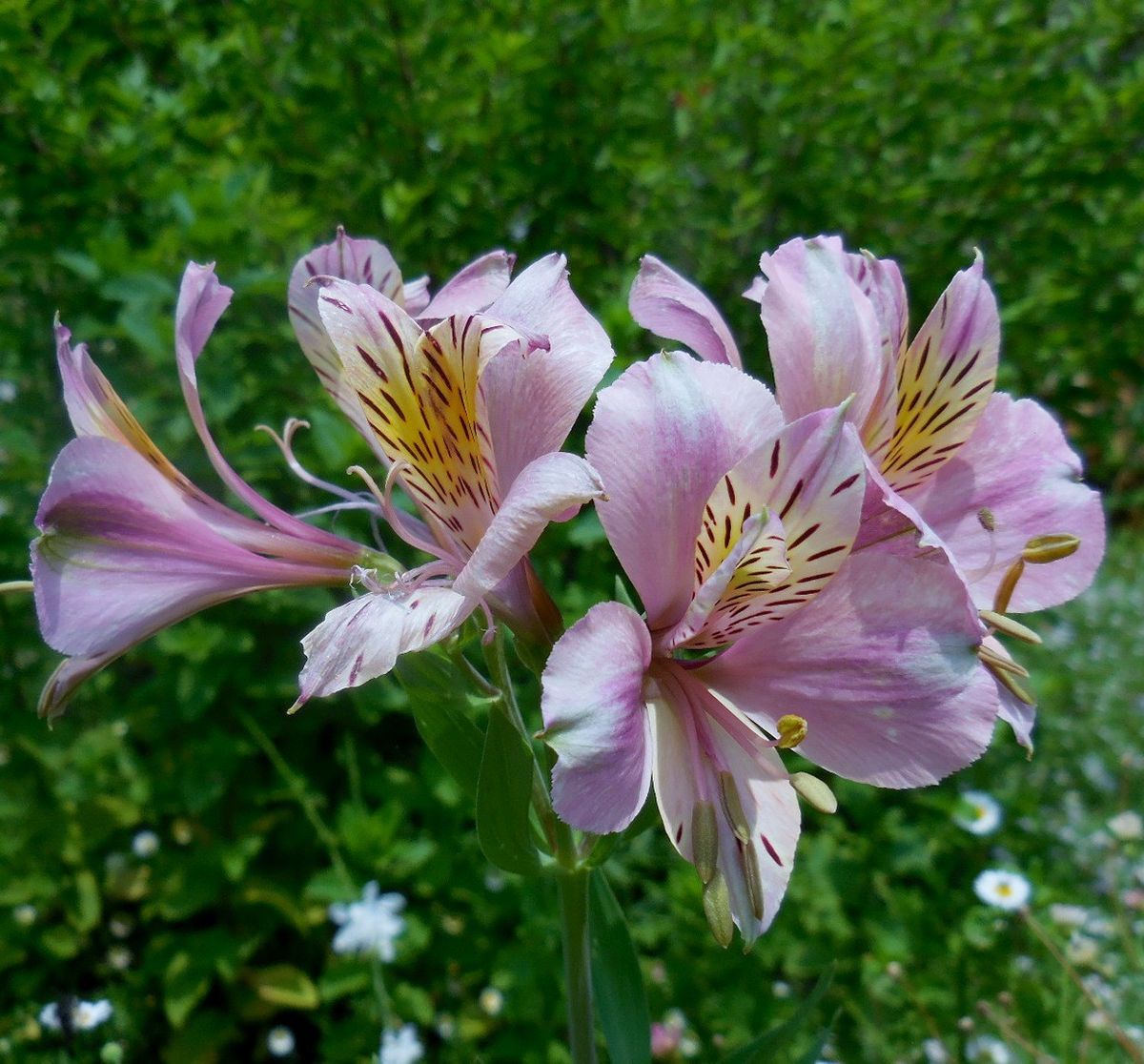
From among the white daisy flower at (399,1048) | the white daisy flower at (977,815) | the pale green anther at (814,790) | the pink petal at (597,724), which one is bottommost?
the white daisy flower at (977,815)

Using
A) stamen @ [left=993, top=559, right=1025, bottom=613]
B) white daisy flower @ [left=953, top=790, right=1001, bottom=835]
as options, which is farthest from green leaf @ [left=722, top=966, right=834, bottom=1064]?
white daisy flower @ [left=953, top=790, right=1001, bottom=835]

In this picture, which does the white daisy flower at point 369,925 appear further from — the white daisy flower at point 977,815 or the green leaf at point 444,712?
the white daisy flower at point 977,815

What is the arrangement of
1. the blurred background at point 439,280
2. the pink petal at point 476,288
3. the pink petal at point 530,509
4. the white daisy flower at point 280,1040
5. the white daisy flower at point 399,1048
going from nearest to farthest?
the pink petal at point 530,509 → the pink petal at point 476,288 → the white daisy flower at point 399,1048 → the blurred background at point 439,280 → the white daisy flower at point 280,1040

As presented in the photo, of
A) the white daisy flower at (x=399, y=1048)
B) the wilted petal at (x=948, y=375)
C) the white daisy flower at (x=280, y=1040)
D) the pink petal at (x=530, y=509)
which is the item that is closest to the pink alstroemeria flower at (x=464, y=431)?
the pink petal at (x=530, y=509)

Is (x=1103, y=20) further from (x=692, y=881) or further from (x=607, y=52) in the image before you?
(x=692, y=881)

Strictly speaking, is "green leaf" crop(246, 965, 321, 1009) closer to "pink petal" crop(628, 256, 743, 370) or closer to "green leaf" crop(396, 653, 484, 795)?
"green leaf" crop(396, 653, 484, 795)

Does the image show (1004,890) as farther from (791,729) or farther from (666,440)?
(666,440)
